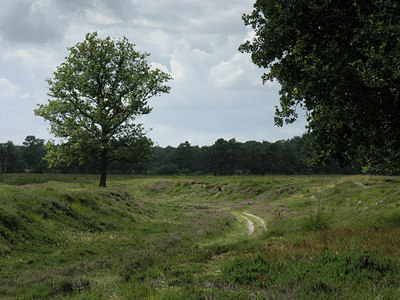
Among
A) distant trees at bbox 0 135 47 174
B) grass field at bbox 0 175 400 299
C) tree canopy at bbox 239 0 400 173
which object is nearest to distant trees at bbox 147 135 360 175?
distant trees at bbox 0 135 47 174

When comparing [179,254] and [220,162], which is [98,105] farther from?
[220,162]

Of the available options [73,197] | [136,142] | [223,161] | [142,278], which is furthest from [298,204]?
[223,161]

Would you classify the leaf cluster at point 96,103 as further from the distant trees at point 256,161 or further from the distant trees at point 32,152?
the distant trees at point 32,152

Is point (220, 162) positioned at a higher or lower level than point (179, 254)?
higher

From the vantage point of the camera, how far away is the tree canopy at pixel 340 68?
11477 mm

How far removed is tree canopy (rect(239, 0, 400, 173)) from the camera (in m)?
11.5

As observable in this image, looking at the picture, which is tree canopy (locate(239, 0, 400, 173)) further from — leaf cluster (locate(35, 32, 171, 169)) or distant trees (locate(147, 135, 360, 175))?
distant trees (locate(147, 135, 360, 175))

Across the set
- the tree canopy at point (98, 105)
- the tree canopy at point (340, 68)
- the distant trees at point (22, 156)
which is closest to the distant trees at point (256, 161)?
the distant trees at point (22, 156)

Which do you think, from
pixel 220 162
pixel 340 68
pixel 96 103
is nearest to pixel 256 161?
pixel 220 162

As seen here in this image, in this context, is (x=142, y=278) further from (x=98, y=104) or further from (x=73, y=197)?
(x=98, y=104)

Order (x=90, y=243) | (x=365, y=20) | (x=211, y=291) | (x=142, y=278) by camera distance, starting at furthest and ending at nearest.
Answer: (x=90, y=243), (x=365, y=20), (x=142, y=278), (x=211, y=291)

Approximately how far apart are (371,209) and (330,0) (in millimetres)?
16013

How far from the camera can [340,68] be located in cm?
1267

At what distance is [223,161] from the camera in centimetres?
14838
